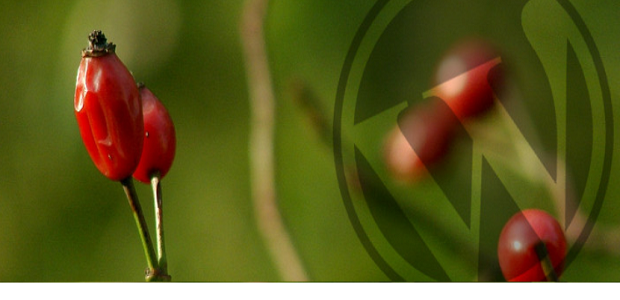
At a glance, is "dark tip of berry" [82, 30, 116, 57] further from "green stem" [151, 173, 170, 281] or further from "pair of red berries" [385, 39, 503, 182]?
"pair of red berries" [385, 39, 503, 182]

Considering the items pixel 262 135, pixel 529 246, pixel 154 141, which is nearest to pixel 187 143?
pixel 262 135

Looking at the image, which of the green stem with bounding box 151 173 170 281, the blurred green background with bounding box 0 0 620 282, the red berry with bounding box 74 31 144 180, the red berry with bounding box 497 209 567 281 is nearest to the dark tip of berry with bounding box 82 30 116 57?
the red berry with bounding box 74 31 144 180

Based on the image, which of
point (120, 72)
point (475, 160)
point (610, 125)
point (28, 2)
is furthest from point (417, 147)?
point (28, 2)

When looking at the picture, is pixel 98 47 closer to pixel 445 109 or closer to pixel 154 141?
pixel 154 141

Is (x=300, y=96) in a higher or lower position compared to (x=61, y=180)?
higher

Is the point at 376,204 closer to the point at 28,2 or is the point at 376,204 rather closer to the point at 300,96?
the point at 300,96

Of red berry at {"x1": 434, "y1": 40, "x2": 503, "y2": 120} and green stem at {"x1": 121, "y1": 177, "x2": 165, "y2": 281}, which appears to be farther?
red berry at {"x1": 434, "y1": 40, "x2": 503, "y2": 120}
